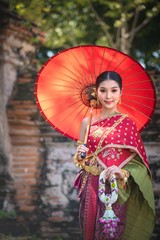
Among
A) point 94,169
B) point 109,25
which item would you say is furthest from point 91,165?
point 109,25

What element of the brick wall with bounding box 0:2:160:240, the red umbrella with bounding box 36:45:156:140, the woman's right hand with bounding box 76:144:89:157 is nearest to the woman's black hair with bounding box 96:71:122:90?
the red umbrella with bounding box 36:45:156:140

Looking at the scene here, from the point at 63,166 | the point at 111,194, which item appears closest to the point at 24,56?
the point at 63,166

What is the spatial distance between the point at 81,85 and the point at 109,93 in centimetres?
39

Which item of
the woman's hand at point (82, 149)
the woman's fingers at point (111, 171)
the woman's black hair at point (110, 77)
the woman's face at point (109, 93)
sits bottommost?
the woman's fingers at point (111, 171)

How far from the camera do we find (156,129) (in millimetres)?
5277

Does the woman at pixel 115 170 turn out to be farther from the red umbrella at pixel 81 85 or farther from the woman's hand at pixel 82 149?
the red umbrella at pixel 81 85

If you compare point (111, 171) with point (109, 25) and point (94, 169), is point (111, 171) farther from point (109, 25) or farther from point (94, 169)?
point (109, 25)

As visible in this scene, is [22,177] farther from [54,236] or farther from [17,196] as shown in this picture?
[54,236]

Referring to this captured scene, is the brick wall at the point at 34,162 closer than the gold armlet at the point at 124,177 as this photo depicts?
No

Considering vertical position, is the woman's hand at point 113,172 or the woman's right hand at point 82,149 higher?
the woman's right hand at point 82,149

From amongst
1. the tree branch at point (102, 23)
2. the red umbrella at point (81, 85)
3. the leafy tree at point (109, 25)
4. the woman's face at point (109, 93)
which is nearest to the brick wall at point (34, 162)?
the red umbrella at point (81, 85)

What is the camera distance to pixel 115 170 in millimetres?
3387

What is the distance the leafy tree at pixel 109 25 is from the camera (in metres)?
8.62

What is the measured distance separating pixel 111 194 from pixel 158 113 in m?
2.09
